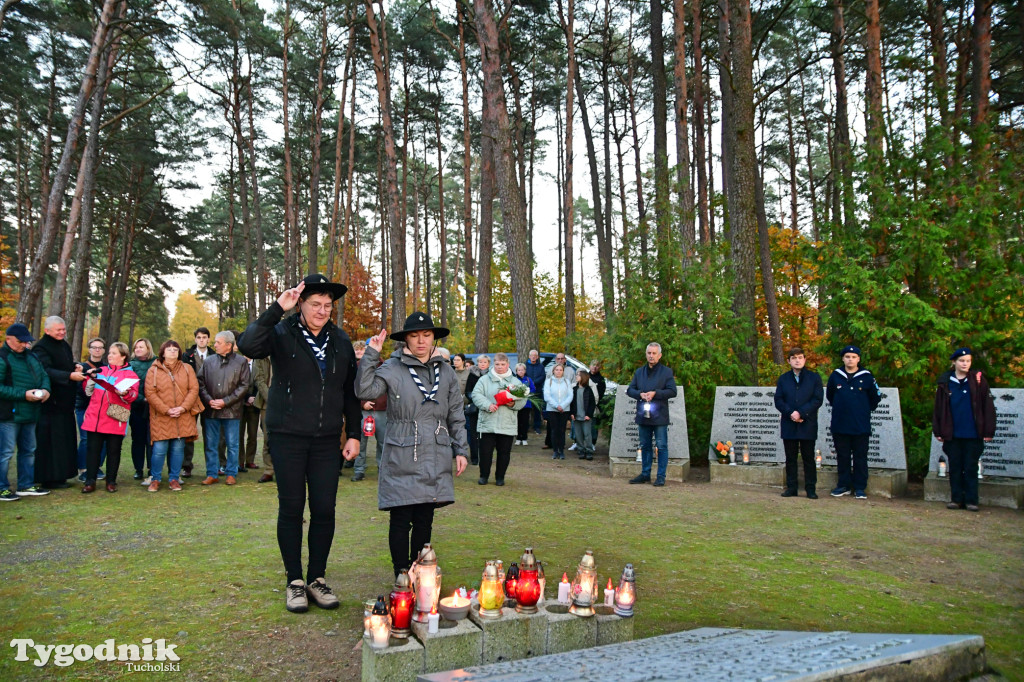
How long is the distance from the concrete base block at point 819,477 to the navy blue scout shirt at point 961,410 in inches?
57.5

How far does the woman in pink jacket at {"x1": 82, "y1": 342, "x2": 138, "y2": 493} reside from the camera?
29.0ft

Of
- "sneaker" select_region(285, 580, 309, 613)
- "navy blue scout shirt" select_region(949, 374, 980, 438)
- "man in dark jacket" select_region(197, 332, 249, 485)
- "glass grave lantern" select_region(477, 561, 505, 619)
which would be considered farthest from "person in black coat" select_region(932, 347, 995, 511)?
"man in dark jacket" select_region(197, 332, 249, 485)

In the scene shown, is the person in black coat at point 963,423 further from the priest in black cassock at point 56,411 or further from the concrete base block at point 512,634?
the priest in black cassock at point 56,411

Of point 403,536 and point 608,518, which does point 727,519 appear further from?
point 403,536

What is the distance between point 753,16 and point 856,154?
827 centimetres

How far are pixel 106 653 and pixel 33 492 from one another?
5855 mm

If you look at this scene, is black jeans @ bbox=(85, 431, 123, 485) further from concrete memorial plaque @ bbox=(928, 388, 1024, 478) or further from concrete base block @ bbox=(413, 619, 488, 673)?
concrete memorial plaque @ bbox=(928, 388, 1024, 478)

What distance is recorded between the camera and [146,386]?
8.97 m

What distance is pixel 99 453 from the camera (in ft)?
29.8

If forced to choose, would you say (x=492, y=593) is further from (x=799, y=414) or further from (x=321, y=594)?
(x=799, y=414)

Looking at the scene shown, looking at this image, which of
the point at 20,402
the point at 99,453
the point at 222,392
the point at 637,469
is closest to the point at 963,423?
the point at 637,469

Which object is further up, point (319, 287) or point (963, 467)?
point (319, 287)

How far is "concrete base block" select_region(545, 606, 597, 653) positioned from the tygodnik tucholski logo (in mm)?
1976

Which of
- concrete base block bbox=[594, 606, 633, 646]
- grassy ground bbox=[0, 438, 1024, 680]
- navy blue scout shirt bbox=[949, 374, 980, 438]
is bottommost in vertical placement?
grassy ground bbox=[0, 438, 1024, 680]
